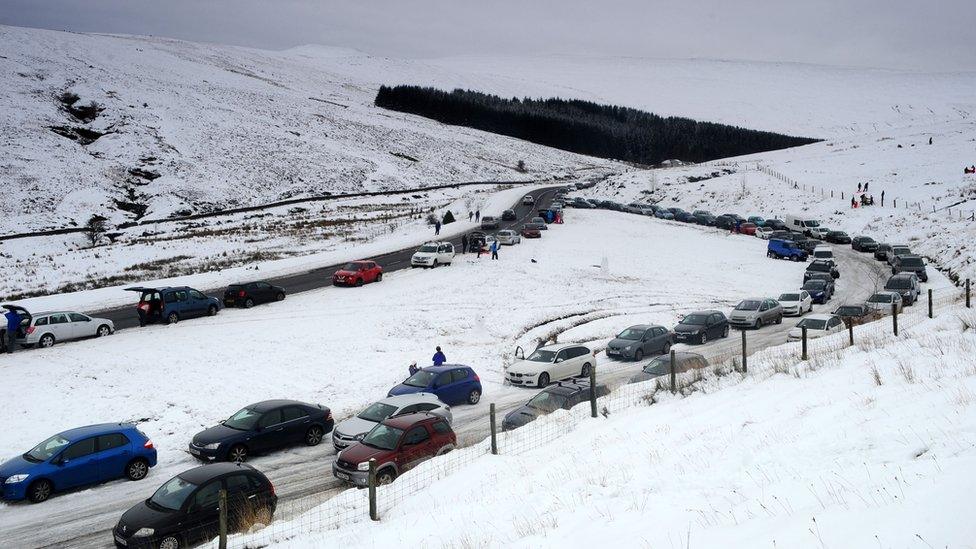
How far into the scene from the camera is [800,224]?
6331 centimetres

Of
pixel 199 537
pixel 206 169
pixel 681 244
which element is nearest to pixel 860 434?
pixel 199 537

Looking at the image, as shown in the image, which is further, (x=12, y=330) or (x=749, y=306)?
(x=749, y=306)

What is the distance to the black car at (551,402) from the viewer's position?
16594 millimetres

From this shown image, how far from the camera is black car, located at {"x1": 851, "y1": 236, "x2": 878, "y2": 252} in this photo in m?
53.0

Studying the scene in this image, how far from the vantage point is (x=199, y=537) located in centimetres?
1172

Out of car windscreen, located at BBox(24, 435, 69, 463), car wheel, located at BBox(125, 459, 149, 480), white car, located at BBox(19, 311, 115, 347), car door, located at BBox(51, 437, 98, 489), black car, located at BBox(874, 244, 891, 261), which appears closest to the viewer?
car door, located at BBox(51, 437, 98, 489)

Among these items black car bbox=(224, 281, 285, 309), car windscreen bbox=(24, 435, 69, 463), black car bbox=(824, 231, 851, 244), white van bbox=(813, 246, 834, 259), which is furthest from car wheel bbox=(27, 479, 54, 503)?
black car bbox=(824, 231, 851, 244)

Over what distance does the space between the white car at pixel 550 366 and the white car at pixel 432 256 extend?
1955 centimetres

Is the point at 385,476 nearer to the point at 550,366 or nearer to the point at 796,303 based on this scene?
the point at 550,366

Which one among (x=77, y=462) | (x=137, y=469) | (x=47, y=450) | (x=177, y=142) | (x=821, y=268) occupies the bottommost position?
(x=137, y=469)

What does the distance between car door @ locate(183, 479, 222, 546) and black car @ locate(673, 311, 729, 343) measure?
68.5 feet

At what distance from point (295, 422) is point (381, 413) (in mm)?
2319

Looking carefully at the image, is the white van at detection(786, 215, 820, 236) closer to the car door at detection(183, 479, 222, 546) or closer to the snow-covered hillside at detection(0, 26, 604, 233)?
the snow-covered hillside at detection(0, 26, 604, 233)

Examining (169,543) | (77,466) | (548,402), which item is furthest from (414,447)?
(77,466)
